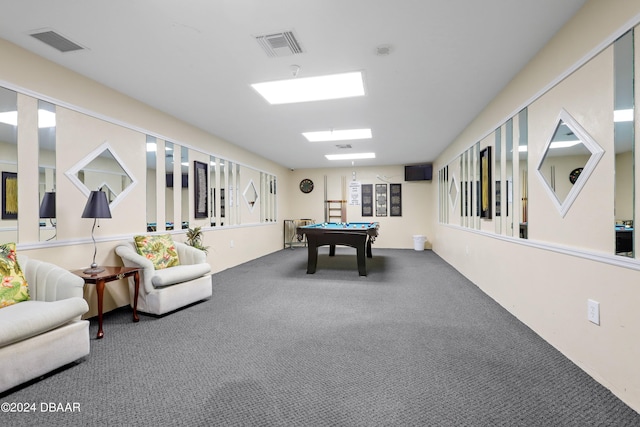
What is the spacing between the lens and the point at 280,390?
179 cm

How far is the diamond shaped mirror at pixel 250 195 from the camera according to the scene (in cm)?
659

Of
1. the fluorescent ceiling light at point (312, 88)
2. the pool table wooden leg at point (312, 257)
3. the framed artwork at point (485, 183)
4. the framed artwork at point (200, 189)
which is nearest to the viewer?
the fluorescent ceiling light at point (312, 88)

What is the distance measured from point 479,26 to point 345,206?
23.4ft

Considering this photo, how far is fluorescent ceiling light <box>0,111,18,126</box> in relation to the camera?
8.05 ft

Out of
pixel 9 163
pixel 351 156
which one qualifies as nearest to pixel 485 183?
pixel 351 156

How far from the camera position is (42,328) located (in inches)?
75.0

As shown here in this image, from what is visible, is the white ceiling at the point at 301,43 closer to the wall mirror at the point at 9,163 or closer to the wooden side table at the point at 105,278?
the wall mirror at the point at 9,163

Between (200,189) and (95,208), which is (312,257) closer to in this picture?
(200,189)

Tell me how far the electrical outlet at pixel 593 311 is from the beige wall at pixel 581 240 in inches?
1.4

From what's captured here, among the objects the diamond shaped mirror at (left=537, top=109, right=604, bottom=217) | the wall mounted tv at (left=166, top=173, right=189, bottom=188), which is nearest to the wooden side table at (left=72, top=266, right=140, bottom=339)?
the wall mounted tv at (left=166, top=173, right=189, bottom=188)

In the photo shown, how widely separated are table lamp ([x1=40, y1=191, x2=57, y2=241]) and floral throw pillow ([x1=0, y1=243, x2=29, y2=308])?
1.66 ft

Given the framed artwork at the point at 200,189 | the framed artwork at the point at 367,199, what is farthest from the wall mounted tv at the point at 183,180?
the framed artwork at the point at 367,199

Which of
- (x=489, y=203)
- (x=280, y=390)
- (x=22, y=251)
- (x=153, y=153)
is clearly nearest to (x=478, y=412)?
(x=280, y=390)

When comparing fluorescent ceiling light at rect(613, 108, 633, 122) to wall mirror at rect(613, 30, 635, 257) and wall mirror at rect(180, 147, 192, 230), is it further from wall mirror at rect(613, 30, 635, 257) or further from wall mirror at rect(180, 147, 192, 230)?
wall mirror at rect(180, 147, 192, 230)
